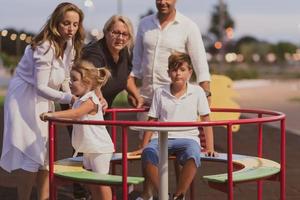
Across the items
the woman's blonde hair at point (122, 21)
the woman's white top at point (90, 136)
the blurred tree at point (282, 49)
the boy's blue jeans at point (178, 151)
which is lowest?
the boy's blue jeans at point (178, 151)

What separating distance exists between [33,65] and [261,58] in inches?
4668

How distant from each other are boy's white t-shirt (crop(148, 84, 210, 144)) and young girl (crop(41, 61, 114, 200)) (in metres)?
0.49

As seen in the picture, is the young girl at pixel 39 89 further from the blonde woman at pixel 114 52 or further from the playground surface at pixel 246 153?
the playground surface at pixel 246 153

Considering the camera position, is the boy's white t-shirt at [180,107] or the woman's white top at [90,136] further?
the boy's white t-shirt at [180,107]

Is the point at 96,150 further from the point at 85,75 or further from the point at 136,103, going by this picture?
the point at 136,103

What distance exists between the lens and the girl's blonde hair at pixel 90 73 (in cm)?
493

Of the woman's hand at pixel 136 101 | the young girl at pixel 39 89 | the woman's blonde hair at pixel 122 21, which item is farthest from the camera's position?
the woman's hand at pixel 136 101

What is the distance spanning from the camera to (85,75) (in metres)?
4.95

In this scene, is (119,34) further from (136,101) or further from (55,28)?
(136,101)

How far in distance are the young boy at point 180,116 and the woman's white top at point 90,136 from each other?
1.09 ft

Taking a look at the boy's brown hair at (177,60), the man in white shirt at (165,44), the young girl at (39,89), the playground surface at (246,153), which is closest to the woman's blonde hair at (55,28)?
the young girl at (39,89)

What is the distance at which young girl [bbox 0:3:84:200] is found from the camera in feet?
17.0

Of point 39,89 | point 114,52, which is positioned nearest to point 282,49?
point 114,52

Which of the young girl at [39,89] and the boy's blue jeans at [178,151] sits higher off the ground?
the young girl at [39,89]
